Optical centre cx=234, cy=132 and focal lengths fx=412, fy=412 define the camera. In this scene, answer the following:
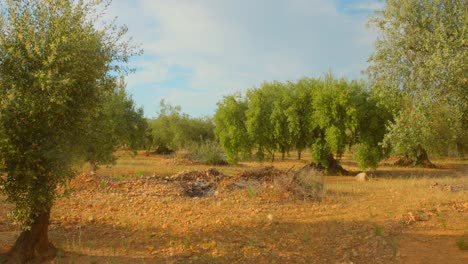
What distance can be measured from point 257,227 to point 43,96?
19.0 feet

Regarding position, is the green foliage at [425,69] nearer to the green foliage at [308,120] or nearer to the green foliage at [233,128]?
the green foliage at [308,120]

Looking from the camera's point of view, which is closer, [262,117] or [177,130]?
[262,117]

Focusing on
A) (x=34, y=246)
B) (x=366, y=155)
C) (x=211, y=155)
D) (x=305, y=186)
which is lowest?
(x=34, y=246)

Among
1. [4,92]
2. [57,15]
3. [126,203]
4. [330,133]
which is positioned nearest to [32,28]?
[57,15]

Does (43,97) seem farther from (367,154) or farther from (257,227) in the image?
(367,154)

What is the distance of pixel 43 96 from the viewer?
24.0ft

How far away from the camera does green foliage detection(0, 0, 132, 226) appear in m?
7.22

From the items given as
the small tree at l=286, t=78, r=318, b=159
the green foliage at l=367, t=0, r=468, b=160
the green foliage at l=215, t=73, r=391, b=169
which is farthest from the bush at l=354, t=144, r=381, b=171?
the green foliage at l=367, t=0, r=468, b=160

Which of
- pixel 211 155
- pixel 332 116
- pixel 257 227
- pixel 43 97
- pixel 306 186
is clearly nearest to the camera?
pixel 43 97

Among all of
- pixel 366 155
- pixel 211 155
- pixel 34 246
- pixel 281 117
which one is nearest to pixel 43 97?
pixel 34 246

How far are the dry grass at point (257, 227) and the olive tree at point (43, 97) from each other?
1854mm

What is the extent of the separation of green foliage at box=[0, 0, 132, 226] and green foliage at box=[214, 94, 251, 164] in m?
19.4

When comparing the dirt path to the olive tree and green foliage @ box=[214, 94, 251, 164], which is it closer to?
the olive tree

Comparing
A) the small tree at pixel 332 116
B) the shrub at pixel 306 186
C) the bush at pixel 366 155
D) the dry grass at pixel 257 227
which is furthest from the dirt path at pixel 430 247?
the bush at pixel 366 155
